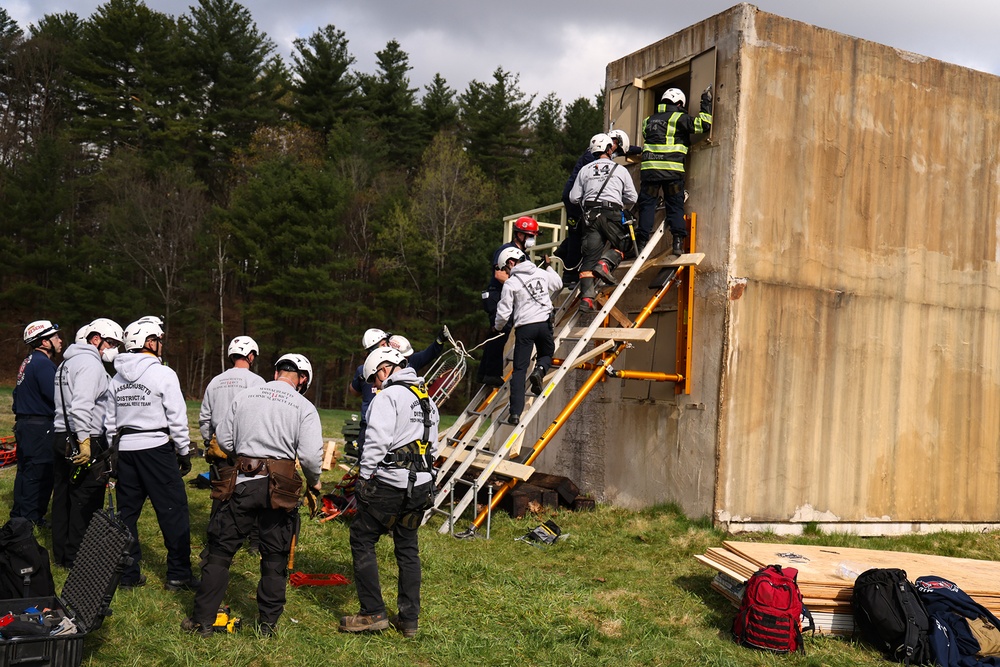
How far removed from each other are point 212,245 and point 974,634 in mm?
37660

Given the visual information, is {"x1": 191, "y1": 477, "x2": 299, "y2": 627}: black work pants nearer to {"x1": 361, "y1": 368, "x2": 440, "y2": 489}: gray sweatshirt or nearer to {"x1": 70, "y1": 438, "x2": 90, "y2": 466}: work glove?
{"x1": 361, "y1": 368, "x2": 440, "y2": 489}: gray sweatshirt

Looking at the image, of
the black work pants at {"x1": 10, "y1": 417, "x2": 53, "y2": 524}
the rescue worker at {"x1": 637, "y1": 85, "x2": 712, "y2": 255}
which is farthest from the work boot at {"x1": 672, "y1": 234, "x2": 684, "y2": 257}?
the black work pants at {"x1": 10, "y1": 417, "x2": 53, "y2": 524}

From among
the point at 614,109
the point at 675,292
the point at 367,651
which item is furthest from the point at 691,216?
the point at 367,651

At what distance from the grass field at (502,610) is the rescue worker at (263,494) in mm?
279

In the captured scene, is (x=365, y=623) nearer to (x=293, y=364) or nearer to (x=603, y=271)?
(x=293, y=364)

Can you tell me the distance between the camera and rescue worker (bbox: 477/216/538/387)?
999 cm

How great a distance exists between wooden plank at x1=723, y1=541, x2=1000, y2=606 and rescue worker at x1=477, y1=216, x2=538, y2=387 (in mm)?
3760

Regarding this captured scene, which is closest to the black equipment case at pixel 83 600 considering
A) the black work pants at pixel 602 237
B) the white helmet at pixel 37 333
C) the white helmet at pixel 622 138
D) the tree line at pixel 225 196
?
the white helmet at pixel 37 333

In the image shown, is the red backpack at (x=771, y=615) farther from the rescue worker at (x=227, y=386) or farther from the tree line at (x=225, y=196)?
the tree line at (x=225, y=196)

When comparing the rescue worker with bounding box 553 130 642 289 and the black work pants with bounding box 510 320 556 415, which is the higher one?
the rescue worker with bounding box 553 130 642 289

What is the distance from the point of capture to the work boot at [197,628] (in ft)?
19.2

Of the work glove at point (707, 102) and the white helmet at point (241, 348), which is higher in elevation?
the work glove at point (707, 102)

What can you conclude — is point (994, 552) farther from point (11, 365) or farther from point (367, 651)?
point (11, 365)

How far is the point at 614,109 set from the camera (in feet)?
40.0
